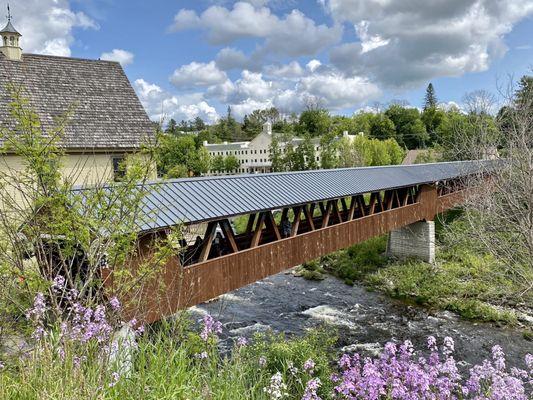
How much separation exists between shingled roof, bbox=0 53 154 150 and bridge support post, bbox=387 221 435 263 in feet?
40.9

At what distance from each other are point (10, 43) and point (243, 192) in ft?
37.9

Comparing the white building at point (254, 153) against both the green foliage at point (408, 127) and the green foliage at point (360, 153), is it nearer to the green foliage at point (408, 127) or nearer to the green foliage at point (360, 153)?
the green foliage at point (408, 127)

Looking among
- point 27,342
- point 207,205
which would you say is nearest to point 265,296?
point 207,205

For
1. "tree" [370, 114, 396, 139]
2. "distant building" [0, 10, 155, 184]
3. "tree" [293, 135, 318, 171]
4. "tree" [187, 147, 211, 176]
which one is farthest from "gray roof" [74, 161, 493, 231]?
"tree" [370, 114, 396, 139]

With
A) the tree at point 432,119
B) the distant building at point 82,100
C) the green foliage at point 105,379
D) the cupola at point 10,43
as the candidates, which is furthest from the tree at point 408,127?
the green foliage at point 105,379

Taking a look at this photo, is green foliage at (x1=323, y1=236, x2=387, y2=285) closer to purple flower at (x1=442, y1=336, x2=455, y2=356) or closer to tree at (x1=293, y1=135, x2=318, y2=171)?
purple flower at (x1=442, y1=336, x2=455, y2=356)

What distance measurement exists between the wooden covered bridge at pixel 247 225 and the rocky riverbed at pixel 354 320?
167 cm

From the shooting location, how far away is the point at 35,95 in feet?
47.7

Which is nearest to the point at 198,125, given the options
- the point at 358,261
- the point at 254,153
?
the point at 254,153

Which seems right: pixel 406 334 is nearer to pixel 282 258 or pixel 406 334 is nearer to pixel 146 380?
pixel 282 258

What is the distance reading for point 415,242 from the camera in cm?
1980

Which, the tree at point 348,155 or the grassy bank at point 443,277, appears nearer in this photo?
the grassy bank at point 443,277

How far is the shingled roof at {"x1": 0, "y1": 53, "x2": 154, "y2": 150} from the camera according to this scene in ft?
47.1

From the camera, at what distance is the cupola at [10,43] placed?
14805mm
